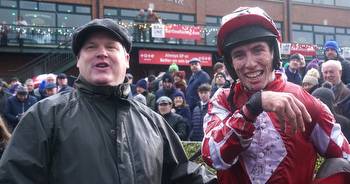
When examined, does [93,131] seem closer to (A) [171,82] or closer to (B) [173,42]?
(A) [171,82]

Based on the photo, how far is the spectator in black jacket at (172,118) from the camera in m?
7.87

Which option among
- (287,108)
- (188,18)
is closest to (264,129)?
(287,108)

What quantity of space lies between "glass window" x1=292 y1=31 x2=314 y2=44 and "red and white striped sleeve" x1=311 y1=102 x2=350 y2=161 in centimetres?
3128

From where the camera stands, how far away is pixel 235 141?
2328mm

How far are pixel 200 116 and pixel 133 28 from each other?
15.0m

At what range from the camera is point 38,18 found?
2419 cm

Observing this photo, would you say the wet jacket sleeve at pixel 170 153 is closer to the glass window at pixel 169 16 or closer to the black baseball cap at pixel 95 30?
the black baseball cap at pixel 95 30

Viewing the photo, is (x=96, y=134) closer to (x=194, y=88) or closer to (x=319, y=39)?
(x=194, y=88)

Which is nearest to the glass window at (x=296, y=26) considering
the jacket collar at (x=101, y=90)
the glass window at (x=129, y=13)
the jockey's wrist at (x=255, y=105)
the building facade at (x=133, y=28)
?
the building facade at (x=133, y=28)

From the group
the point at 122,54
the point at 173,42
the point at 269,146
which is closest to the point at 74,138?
the point at 122,54

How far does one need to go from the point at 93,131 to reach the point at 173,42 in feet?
72.6

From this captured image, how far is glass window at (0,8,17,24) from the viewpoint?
930 inches

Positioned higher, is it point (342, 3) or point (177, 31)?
point (342, 3)

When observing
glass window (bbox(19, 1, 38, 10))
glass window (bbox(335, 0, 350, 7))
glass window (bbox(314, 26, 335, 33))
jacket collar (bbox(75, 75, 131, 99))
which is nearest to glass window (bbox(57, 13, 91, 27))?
glass window (bbox(19, 1, 38, 10))
